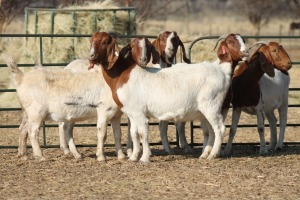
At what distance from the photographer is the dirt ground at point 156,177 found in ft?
29.4

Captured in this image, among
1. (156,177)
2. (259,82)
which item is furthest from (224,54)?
(156,177)

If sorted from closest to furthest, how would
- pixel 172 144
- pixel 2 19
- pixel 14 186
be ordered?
pixel 14 186 < pixel 172 144 < pixel 2 19

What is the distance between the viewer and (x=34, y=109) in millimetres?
11031

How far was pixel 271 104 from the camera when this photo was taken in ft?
40.4

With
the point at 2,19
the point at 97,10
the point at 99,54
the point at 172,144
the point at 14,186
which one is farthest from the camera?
the point at 2,19

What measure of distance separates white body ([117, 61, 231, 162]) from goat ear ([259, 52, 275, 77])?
819 millimetres

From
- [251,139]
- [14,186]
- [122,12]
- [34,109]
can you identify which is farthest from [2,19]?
[14,186]

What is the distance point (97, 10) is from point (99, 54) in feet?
29.5

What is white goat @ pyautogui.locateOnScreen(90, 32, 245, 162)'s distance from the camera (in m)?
10.9

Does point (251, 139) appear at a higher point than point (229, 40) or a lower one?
lower

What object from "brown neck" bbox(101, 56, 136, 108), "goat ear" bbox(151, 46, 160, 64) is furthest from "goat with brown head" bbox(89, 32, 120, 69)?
"goat ear" bbox(151, 46, 160, 64)

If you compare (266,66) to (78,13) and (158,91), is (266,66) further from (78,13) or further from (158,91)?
(78,13)

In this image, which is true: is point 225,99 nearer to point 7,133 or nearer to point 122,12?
point 7,133

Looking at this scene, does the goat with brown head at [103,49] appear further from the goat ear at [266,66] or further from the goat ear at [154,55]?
the goat ear at [266,66]
